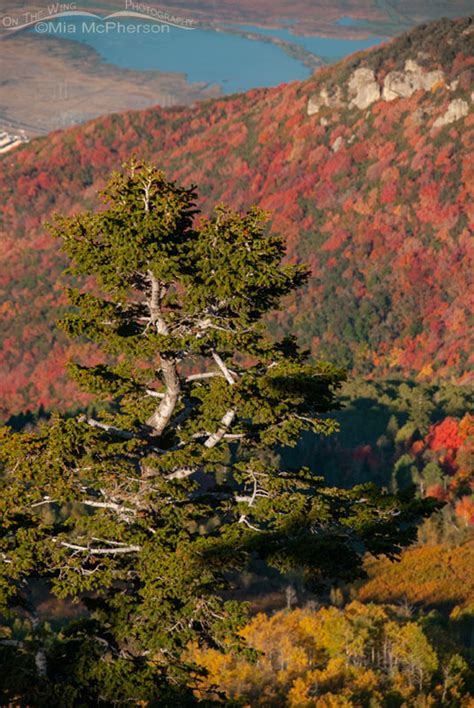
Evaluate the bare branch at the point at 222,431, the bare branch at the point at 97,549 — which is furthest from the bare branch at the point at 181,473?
the bare branch at the point at 97,549

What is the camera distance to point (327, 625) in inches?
2936

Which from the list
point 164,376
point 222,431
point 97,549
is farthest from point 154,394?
point 97,549

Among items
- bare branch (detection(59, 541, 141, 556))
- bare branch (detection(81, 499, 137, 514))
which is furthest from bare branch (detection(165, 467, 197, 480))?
bare branch (detection(59, 541, 141, 556))

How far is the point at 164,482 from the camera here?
23266 mm

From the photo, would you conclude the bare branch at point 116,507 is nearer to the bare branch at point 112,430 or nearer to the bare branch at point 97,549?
the bare branch at point 97,549

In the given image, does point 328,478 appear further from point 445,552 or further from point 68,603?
point 68,603

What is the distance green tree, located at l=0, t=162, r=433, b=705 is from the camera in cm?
2241

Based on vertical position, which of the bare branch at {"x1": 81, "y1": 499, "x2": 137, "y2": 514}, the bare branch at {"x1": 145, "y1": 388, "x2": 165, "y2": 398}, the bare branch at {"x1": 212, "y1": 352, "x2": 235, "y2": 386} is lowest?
the bare branch at {"x1": 81, "y1": 499, "x2": 137, "y2": 514}

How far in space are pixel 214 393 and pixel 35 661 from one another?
6.65 meters

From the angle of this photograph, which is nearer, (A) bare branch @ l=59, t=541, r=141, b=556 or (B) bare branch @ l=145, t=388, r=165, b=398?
(A) bare branch @ l=59, t=541, r=141, b=556

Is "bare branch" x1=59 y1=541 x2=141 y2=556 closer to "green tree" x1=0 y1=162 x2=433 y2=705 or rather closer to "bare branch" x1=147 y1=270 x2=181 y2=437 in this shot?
"green tree" x1=0 y1=162 x2=433 y2=705

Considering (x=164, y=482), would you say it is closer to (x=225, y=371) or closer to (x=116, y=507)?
(x=116, y=507)

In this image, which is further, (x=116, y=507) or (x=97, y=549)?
(x=116, y=507)

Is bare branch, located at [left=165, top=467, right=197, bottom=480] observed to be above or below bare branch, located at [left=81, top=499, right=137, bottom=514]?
above
